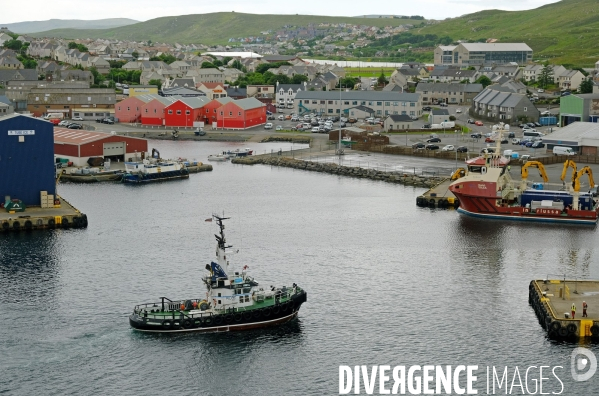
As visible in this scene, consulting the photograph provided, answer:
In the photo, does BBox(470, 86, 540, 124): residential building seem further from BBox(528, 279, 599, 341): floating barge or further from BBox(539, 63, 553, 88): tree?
BBox(528, 279, 599, 341): floating barge

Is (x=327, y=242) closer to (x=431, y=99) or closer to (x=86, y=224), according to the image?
(x=86, y=224)

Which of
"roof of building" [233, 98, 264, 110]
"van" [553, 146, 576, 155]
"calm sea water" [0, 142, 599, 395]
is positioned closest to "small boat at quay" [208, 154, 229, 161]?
"calm sea water" [0, 142, 599, 395]

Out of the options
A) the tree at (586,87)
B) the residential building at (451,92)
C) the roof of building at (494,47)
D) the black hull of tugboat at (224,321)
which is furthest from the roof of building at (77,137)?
the roof of building at (494,47)

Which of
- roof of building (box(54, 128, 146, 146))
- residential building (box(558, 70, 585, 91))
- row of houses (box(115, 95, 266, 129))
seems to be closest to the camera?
roof of building (box(54, 128, 146, 146))

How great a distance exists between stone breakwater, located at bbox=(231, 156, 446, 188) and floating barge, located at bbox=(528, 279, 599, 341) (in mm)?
13158

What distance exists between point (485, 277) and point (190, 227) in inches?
338

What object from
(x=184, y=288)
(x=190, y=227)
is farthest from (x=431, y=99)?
(x=184, y=288)

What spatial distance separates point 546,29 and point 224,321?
97.2m

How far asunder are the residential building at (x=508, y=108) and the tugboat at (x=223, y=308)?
108 ft

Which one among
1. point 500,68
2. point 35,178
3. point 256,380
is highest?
point 500,68

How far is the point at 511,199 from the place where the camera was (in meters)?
27.9

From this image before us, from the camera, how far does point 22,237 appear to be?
24.0 m

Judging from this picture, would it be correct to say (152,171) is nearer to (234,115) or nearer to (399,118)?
(234,115)

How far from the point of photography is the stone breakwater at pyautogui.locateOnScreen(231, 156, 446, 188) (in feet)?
107
